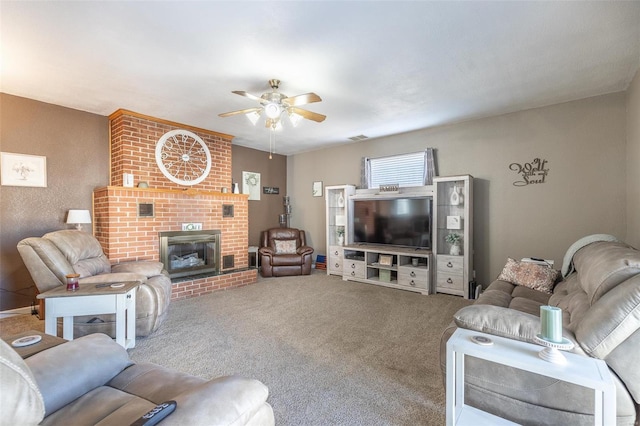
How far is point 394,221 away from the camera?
15.6 ft

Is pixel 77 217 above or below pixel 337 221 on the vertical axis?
above

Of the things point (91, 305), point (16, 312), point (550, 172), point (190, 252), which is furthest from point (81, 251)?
point (550, 172)

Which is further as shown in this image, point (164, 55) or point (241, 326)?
point (241, 326)

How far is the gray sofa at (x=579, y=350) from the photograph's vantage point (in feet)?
4.21

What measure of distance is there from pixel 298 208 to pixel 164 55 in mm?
4382

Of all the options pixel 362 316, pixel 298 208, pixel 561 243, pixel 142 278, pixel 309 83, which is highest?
pixel 309 83

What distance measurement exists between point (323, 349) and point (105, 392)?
165 centimetres

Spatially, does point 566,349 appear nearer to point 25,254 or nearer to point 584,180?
point 584,180

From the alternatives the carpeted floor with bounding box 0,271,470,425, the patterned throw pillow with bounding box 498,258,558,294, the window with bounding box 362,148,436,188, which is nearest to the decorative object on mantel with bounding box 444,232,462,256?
the carpeted floor with bounding box 0,271,470,425

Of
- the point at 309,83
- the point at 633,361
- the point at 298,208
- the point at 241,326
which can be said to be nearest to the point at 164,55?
the point at 309,83

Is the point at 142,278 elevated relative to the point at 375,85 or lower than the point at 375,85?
lower

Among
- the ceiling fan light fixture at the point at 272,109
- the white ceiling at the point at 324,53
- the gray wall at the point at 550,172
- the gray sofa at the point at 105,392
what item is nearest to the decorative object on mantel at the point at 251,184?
the white ceiling at the point at 324,53

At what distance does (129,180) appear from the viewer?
3861 millimetres

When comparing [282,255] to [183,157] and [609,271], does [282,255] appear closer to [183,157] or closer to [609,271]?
[183,157]
